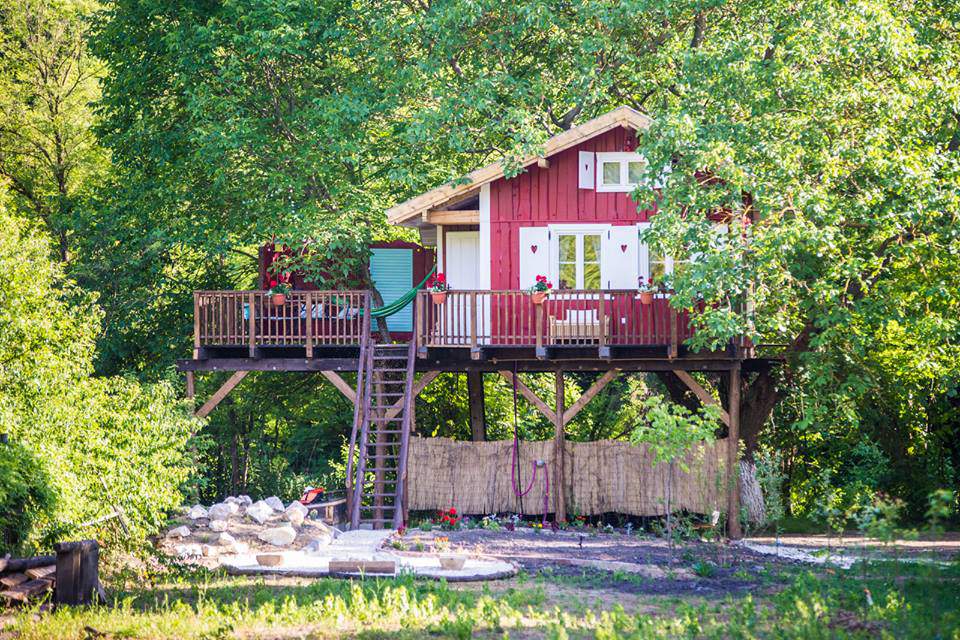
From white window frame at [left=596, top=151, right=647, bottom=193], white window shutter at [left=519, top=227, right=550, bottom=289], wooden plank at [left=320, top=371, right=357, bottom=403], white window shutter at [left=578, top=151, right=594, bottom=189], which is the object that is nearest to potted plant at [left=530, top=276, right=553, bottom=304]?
white window shutter at [left=519, top=227, right=550, bottom=289]

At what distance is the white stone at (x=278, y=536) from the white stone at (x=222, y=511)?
39.7 inches

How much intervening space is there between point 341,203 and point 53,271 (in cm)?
835

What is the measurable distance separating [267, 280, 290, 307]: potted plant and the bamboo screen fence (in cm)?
371

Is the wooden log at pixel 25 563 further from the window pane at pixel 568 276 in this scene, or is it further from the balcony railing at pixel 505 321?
the window pane at pixel 568 276

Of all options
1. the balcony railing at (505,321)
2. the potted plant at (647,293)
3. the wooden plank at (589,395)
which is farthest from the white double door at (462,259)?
the potted plant at (647,293)

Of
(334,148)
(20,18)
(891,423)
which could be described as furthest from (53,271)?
(891,423)

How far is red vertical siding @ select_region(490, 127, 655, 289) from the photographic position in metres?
22.0

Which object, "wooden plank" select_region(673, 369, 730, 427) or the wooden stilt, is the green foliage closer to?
the wooden stilt

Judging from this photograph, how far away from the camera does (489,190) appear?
22078 millimetres

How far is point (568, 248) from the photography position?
22.1m

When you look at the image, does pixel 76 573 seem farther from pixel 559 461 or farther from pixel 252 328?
pixel 559 461

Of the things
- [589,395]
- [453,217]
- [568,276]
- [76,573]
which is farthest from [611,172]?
[76,573]

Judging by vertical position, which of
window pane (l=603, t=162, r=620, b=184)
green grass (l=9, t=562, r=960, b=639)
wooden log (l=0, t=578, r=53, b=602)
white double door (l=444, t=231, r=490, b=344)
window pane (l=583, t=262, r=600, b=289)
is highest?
window pane (l=603, t=162, r=620, b=184)

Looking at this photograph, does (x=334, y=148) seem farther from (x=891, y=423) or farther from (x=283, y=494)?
(x=891, y=423)
